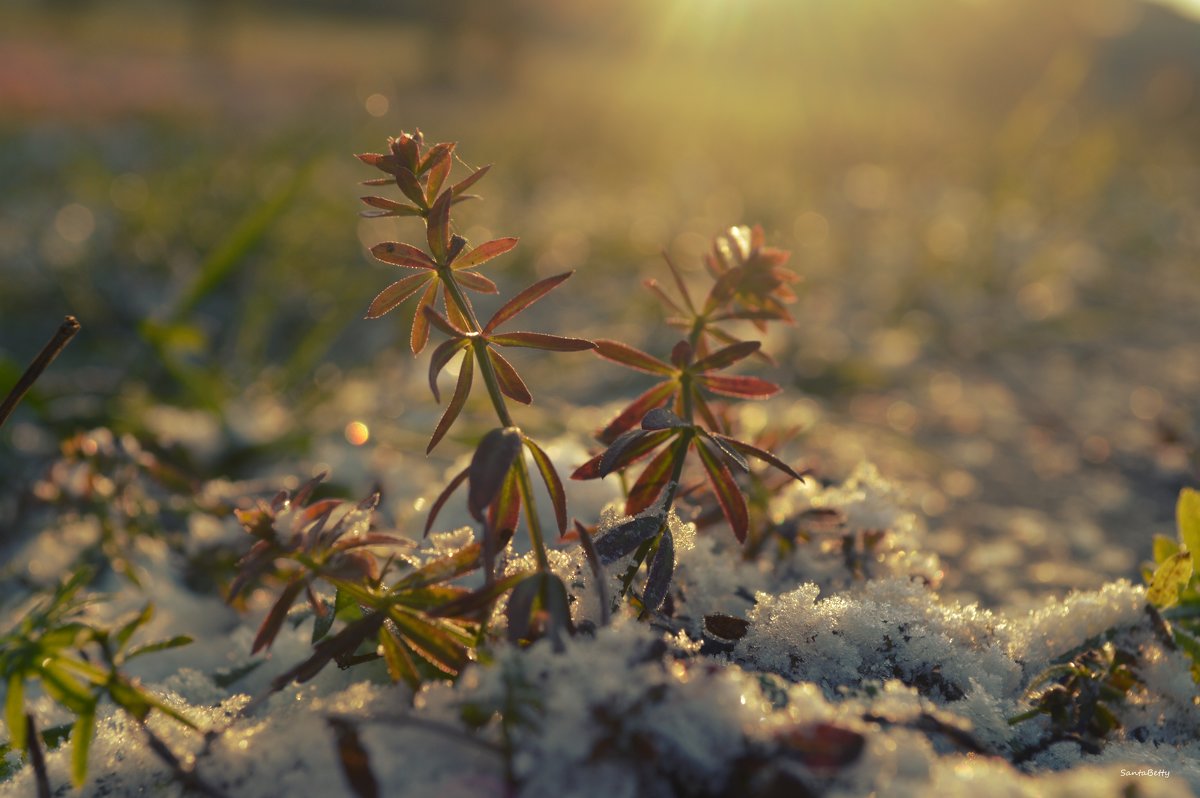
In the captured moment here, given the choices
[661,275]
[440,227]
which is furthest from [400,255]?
[661,275]

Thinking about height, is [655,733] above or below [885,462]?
below

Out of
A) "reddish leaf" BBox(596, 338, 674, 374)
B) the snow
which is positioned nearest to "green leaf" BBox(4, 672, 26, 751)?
the snow

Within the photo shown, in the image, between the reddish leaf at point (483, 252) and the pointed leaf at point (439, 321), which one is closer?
the pointed leaf at point (439, 321)

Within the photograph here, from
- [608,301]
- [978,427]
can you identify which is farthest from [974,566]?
[608,301]

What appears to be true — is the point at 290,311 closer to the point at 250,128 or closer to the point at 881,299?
the point at 881,299

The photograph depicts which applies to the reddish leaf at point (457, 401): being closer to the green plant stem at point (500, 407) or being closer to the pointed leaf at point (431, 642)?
the green plant stem at point (500, 407)

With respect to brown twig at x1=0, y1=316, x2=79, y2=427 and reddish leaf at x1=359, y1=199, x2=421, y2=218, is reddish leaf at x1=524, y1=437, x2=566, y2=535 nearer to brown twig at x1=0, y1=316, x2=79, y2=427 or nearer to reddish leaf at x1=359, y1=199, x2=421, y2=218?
reddish leaf at x1=359, y1=199, x2=421, y2=218

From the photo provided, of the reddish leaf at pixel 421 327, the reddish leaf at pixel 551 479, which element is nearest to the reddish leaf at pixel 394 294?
the reddish leaf at pixel 421 327
